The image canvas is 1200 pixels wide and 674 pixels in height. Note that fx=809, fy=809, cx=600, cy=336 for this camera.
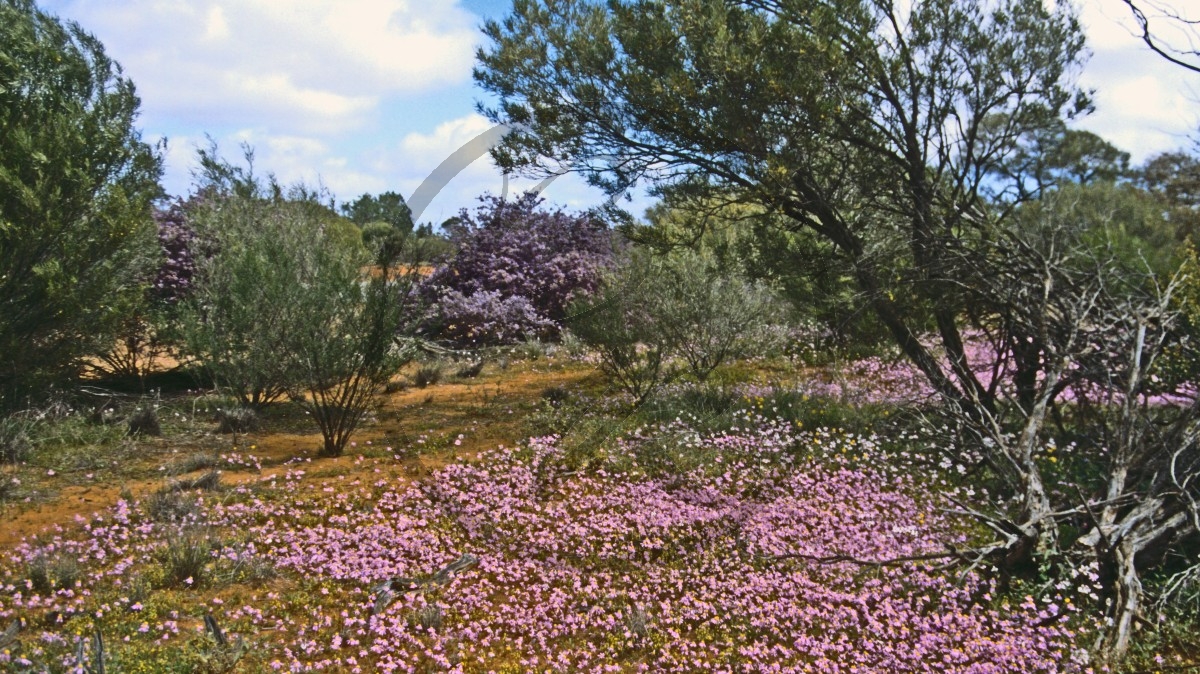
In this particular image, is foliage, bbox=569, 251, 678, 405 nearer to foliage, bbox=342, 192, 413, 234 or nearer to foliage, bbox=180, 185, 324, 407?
foliage, bbox=180, 185, 324, 407

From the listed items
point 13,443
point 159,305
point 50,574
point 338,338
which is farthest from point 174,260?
point 50,574

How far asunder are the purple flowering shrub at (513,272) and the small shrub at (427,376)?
8.41 feet

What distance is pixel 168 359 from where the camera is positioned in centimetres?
1205

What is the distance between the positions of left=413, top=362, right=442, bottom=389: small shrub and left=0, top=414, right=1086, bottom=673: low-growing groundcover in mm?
4204

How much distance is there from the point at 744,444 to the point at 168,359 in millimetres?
9232

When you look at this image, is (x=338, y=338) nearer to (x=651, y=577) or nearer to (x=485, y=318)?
(x=651, y=577)

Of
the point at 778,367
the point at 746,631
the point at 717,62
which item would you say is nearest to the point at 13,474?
the point at 746,631

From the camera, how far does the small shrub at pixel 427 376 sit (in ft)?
33.6

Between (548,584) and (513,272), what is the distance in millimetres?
10002

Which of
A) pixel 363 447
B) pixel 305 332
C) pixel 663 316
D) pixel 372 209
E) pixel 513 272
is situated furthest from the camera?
pixel 372 209

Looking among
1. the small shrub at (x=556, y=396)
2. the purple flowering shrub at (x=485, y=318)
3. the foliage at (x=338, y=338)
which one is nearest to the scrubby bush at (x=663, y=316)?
the small shrub at (x=556, y=396)

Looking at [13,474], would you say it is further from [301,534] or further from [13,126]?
[13,126]

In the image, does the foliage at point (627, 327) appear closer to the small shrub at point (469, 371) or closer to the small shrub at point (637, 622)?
the small shrub at point (469, 371)

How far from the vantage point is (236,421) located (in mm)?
7480
